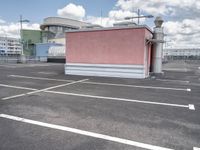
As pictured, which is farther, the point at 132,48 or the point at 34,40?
the point at 34,40

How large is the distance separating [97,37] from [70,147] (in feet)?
35.7

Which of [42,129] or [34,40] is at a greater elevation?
[34,40]

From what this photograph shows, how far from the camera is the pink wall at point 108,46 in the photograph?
40.2ft

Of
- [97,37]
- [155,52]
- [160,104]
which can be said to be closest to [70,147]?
[160,104]

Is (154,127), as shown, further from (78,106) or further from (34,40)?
(34,40)

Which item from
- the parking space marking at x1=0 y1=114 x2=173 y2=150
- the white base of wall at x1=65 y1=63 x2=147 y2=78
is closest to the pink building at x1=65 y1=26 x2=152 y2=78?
the white base of wall at x1=65 y1=63 x2=147 y2=78

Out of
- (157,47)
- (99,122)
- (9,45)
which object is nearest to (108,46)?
(157,47)

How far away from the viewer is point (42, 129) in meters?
4.00

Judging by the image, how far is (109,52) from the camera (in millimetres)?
13086

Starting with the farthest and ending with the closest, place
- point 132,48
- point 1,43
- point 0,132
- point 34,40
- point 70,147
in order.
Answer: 1. point 1,43
2. point 34,40
3. point 132,48
4. point 0,132
5. point 70,147

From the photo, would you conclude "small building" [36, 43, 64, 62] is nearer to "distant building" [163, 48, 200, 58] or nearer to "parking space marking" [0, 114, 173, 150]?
"parking space marking" [0, 114, 173, 150]

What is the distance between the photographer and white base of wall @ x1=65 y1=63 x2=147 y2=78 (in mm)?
12350

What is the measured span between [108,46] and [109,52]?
0.42 meters

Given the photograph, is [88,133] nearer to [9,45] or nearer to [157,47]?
[157,47]
